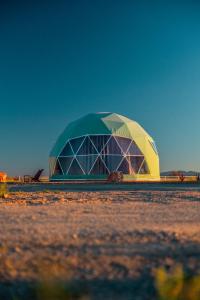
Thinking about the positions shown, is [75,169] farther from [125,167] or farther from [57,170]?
[125,167]

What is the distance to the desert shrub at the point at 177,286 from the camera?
3572 mm

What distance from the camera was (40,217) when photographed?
23.0ft

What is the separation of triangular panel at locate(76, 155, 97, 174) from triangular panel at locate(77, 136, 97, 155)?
19.6 inches

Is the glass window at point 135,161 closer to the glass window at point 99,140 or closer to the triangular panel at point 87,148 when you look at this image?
the glass window at point 99,140

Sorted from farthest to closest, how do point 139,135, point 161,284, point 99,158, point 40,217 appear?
1. point 139,135
2. point 99,158
3. point 40,217
4. point 161,284

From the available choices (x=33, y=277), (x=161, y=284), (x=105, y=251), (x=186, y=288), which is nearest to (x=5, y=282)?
(x=33, y=277)

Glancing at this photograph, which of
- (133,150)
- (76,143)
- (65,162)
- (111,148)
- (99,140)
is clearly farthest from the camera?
(65,162)

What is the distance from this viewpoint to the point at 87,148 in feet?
133

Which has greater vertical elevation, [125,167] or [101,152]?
[101,152]

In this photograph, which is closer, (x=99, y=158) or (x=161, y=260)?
(x=161, y=260)

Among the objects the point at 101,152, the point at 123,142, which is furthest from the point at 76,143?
the point at 123,142

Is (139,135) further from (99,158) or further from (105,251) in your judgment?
(105,251)

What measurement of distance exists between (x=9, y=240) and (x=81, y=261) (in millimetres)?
1404

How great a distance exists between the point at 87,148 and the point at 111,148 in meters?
2.81
